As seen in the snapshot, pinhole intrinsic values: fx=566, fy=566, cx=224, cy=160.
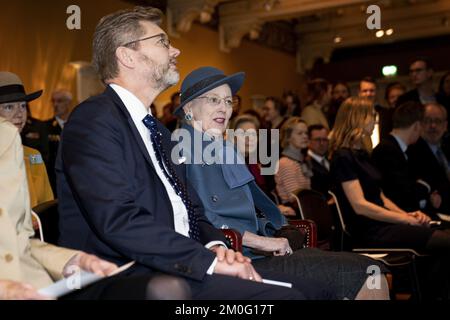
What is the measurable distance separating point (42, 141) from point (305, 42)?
866 centimetres

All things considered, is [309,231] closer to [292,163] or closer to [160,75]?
[160,75]

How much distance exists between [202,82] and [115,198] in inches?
47.1

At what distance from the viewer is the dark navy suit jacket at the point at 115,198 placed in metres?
1.56

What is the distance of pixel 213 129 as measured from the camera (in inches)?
106

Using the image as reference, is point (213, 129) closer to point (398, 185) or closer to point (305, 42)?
point (398, 185)

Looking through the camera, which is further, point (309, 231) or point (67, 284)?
point (309, 231)

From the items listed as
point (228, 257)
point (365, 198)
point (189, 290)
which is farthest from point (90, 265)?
point (365, 198)

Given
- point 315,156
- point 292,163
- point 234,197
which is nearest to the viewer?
point 234,197

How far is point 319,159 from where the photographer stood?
16.9ft

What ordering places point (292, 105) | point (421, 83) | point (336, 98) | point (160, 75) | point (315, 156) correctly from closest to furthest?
point (160, 75) → point (315, 156) → point (421, 83) → point (336, 98) → point (292, 105)

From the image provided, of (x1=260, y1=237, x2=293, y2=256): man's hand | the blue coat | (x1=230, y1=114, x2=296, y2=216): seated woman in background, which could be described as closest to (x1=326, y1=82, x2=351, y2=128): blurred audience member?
(x1=230, y1=114, x2=296, y2=216): seated woman in background

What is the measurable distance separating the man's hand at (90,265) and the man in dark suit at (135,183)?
0.08 m

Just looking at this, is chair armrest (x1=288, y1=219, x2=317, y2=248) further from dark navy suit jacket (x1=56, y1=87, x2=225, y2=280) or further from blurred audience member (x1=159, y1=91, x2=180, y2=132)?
blurred audience member (x1=159, y1=91, x2=180, y2=132)
